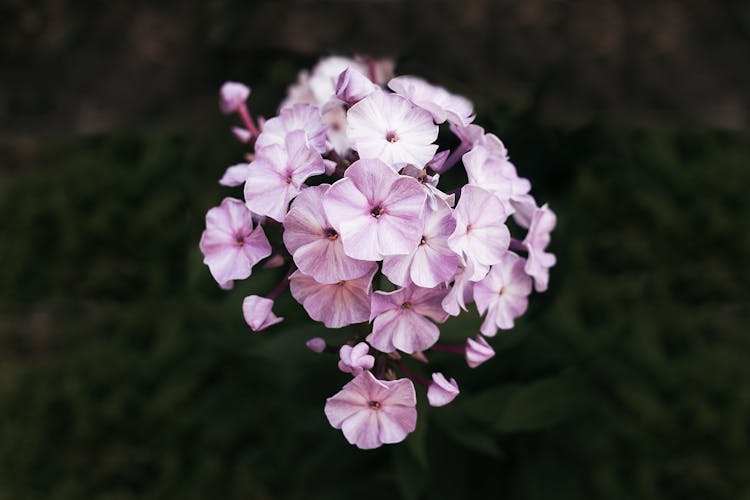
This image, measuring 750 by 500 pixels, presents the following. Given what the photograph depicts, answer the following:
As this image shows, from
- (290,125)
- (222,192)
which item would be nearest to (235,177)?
(290,125)

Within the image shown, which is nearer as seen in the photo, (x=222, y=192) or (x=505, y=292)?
(x=505, y=292)

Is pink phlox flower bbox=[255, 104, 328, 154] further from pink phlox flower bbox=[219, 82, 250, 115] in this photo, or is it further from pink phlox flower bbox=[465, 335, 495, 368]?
pink phlox flower bbox=[465, 335, 495, 368]

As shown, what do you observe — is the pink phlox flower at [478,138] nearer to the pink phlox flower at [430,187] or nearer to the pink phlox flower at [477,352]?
the pink phlox flower at [430,187]

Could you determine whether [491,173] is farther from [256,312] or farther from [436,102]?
[256,312]

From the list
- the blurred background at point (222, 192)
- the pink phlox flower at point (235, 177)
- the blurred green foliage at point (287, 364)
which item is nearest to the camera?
the pink phlox flower at point (235, 177)

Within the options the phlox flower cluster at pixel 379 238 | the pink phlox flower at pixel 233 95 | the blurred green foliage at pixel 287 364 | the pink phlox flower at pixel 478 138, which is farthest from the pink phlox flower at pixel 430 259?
the blurred green foliage at pixel 287 364

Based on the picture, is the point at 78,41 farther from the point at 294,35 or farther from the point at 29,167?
the point at 294,35
